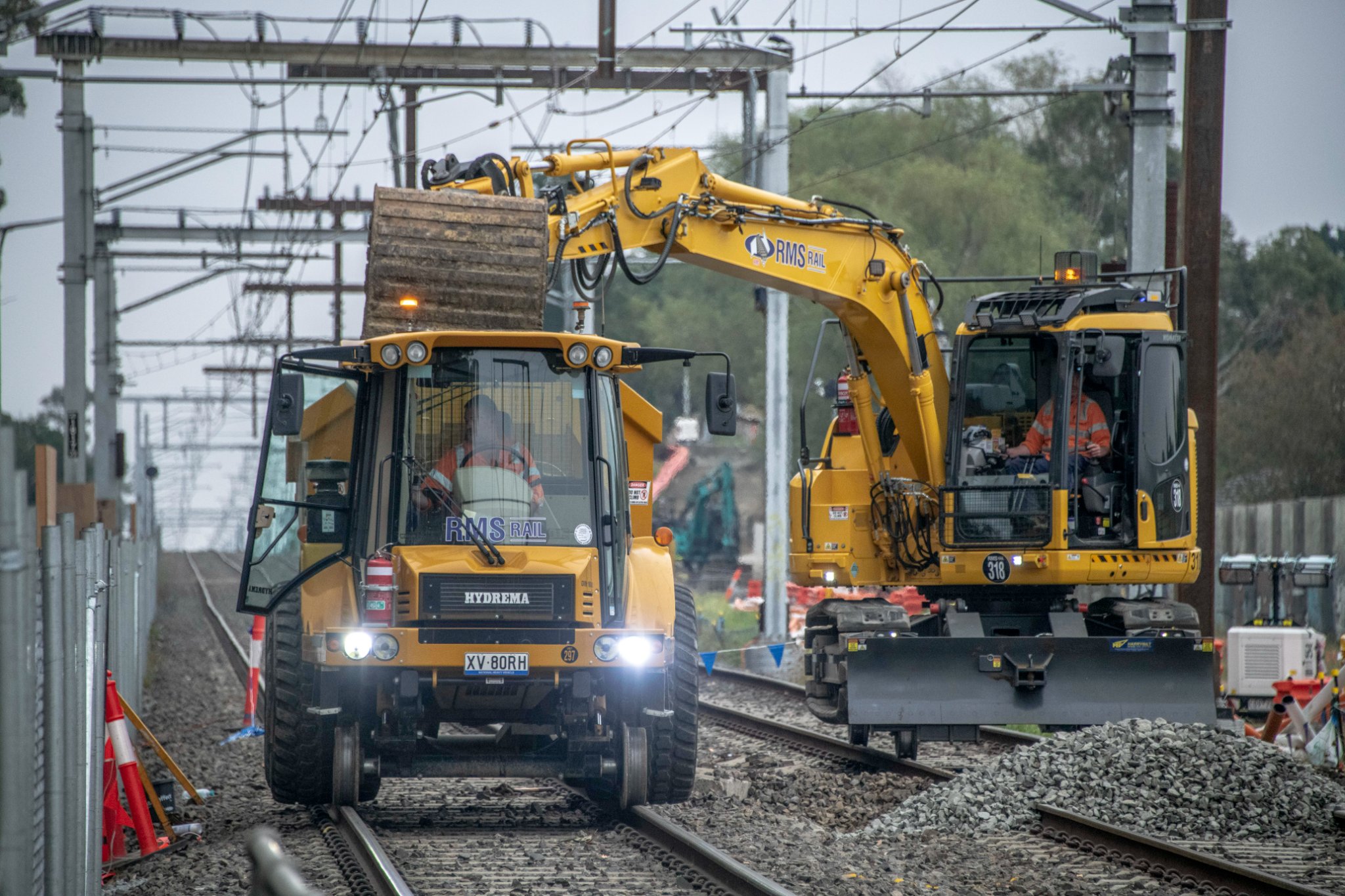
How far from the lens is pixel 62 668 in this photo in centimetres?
640

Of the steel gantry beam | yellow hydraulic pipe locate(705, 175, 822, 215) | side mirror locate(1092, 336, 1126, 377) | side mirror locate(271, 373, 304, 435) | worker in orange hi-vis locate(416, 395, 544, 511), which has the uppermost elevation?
the steel gantry beam

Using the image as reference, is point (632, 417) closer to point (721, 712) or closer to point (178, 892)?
point (178, 892)

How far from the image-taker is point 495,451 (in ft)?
33.0

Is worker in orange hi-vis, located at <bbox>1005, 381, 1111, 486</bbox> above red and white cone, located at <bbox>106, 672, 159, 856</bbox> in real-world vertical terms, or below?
above

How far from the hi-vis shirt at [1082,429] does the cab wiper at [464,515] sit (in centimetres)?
553

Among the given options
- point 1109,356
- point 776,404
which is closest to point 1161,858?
point 1109,356

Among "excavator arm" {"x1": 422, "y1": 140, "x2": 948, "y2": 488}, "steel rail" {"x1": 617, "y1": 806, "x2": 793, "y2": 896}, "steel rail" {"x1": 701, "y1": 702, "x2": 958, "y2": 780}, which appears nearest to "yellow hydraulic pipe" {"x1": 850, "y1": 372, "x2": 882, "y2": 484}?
"excavator arm" {"x1": 422, "y1": 140, "x2": 948, "y2": 488}

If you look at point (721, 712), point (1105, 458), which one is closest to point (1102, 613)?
point (1105, 458)

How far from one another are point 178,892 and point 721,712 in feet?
30.0

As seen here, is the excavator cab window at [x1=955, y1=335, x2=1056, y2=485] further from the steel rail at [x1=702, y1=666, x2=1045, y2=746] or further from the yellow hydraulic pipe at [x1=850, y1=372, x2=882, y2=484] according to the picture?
the steel rail at [x1=702, y1=666, x2=1045, y2=746]

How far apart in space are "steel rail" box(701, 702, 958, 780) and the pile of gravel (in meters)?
0.67

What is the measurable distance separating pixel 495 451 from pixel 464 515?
0.44 meters

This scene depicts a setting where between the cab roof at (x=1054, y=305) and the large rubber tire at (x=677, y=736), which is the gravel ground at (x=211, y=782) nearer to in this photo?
the large rubber tire at (x=677, y=736)

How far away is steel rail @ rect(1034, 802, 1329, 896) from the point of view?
8.30m
